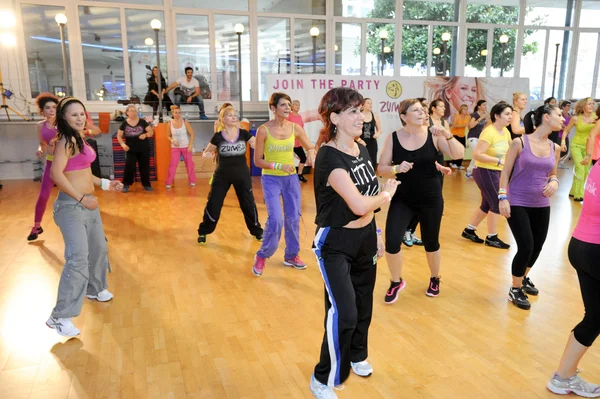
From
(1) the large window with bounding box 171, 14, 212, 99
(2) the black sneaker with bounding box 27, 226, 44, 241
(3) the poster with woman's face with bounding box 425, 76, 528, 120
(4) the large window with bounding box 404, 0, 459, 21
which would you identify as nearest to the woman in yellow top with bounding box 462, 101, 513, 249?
(2) the black sneaker with bounding box 27, 226, 44, 241

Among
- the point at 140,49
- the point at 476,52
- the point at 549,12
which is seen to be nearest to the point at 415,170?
the point at 140,49

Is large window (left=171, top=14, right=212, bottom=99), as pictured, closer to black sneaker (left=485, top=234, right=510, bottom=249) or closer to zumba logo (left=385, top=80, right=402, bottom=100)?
zumba logo (left=385, top=80, right=402, bottom=100)

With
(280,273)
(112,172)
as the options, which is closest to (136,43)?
(112,172)

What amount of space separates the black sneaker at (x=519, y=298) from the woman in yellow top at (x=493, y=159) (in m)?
1.55

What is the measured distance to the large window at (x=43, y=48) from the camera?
11.6m

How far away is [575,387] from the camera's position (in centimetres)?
270

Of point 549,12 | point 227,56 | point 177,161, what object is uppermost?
point 549,12

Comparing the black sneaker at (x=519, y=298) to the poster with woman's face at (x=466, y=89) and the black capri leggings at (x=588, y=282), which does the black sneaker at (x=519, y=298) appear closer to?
the black capri leggings at (x=588, y=282)

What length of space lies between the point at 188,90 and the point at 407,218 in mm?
9541

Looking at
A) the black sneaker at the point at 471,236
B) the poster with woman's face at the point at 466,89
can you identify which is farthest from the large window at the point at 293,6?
the black sneaker at the point at 471,236

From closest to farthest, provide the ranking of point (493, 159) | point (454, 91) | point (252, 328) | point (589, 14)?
point (252, 328) < point (493, 159) < point (454, 91) < point (589, 14)

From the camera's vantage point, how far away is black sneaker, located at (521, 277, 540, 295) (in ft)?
13.9

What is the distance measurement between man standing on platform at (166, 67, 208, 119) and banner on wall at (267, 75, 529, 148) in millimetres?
1911

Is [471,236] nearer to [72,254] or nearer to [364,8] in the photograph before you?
[72,254]
